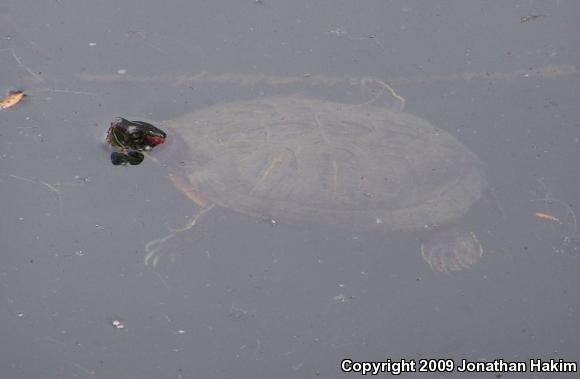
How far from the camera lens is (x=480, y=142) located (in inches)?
147

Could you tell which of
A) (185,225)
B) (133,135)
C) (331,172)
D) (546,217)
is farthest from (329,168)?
(546,217)

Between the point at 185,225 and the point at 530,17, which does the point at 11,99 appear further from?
the point at 530,17

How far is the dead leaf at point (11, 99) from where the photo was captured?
3.72 metres

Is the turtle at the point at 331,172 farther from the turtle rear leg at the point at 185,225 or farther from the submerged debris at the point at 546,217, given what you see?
the submerged debris at the point at 546,217

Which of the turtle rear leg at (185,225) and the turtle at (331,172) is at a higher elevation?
the turtle at (331,172)

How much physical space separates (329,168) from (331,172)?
0.02 metres

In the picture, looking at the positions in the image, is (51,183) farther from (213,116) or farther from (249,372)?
(249,372)

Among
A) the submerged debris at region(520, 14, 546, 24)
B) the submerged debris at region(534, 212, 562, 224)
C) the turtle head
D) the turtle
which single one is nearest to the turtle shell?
the turtle

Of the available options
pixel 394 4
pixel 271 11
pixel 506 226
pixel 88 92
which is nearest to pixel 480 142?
pixel 506 226

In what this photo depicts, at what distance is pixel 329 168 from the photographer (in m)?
3.39

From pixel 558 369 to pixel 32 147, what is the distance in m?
2.65

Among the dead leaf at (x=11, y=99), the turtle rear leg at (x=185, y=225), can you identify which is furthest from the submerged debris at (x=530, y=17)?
the dead leaf at (x=11, y=99)

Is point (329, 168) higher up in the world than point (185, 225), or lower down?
higher up

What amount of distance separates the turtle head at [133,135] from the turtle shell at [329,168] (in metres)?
0.13
